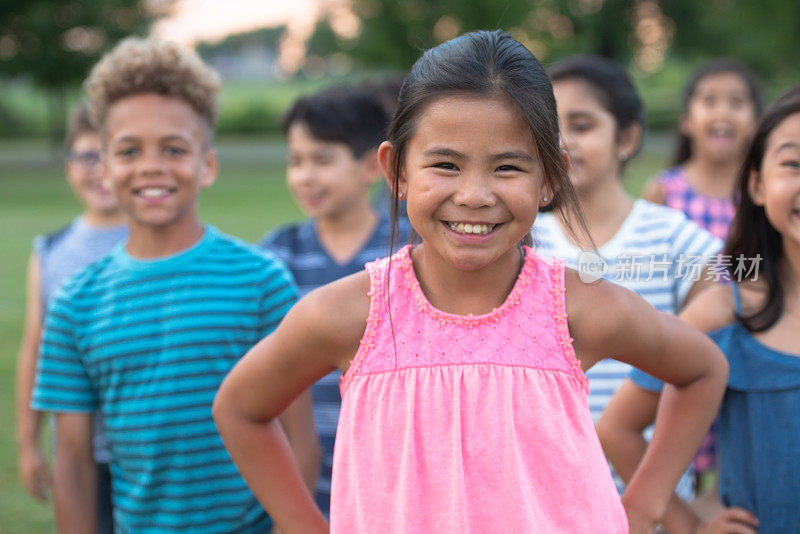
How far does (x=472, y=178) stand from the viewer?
159 cm

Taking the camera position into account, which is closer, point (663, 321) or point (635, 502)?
point (663, 321)

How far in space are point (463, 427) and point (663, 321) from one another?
512 mm

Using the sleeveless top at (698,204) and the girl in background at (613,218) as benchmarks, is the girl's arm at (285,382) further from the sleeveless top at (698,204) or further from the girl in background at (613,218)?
the sleeveless top at (698,204)

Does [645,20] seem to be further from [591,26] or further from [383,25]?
[383,25]

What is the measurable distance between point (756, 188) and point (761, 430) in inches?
26.7

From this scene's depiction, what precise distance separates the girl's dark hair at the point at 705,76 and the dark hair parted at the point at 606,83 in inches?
70.6

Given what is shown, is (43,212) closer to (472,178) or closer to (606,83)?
(606,83)

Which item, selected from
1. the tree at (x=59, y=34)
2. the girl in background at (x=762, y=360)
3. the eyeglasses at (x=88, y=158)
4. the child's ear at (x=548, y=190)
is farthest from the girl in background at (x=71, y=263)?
the tree at (x=59, y=34)

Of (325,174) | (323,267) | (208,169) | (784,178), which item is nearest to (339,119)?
(325,174)

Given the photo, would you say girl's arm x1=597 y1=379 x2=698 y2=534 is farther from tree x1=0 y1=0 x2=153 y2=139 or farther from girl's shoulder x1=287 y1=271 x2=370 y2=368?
tree x1=0 y1=0 x2=153 y2=139

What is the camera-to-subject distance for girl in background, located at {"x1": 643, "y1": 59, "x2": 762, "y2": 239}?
421 cm

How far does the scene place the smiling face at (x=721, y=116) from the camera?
4.40 metres

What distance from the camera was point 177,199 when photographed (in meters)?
2.47

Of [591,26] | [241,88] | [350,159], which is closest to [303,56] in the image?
[241,88]
